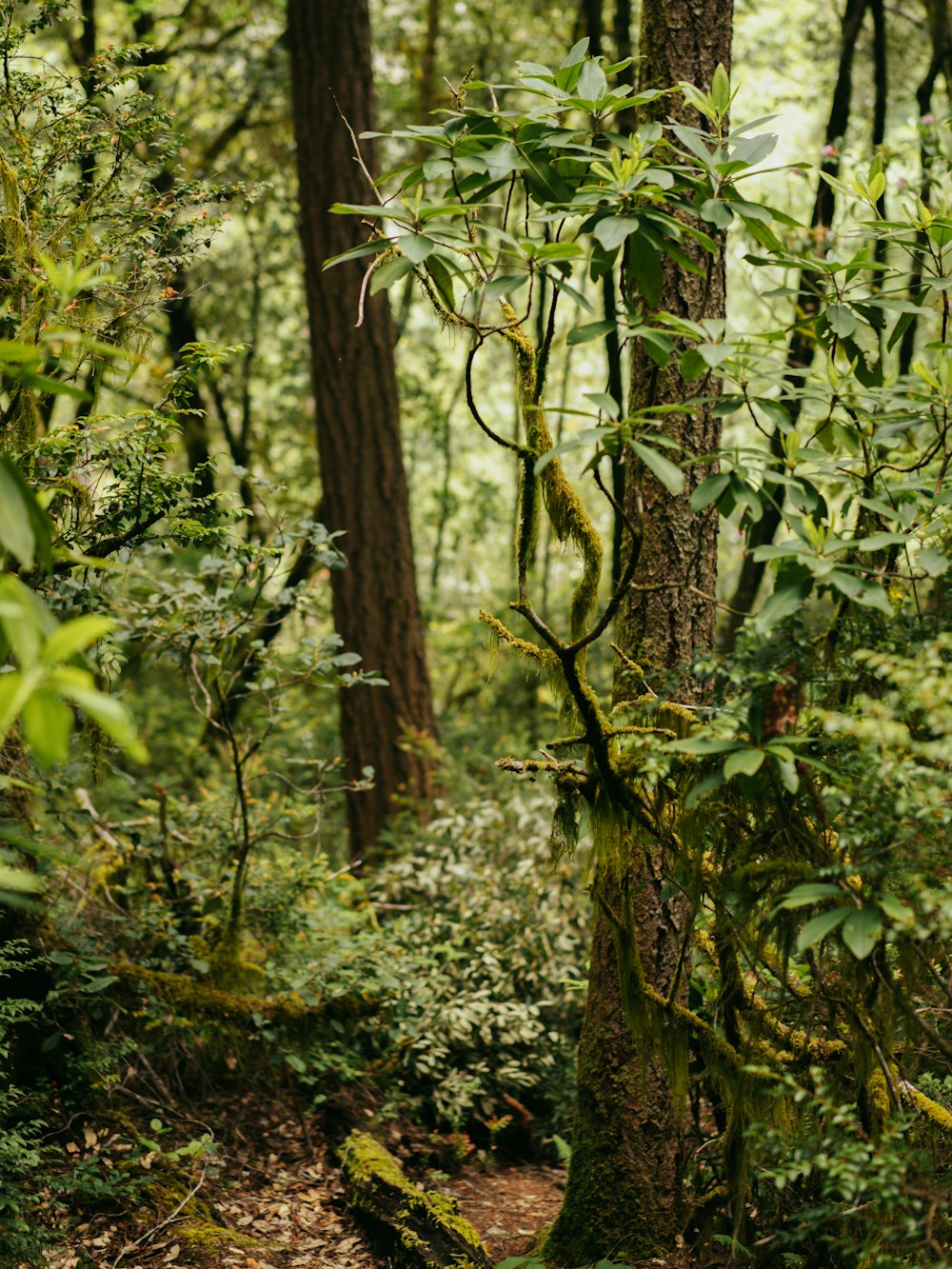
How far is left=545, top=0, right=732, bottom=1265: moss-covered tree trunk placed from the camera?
2938 millimetres

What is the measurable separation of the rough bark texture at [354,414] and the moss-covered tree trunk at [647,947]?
364 cm

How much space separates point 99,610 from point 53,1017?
1461 millimetres

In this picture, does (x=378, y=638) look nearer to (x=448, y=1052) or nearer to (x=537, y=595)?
(x=448, y=1052)

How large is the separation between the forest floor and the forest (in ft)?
0.06

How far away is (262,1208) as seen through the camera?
3611 millimetres

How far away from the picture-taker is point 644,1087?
290 centimetres

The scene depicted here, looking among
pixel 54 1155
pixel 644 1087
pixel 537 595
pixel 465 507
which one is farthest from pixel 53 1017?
pixel 465 507

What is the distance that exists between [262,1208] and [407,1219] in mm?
628

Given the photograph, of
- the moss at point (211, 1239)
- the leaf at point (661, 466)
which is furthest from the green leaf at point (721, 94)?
the moss at point (211, 1239)

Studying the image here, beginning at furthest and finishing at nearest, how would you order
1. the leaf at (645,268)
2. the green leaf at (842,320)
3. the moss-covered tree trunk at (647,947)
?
the moss-covered tree trunk at (647,947)
the green leaf at (842,320)
the leaf at (645,268)

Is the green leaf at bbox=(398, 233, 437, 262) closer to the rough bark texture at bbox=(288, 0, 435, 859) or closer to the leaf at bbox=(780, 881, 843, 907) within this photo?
the leaf at bbox=(780, 881, 843, 907)

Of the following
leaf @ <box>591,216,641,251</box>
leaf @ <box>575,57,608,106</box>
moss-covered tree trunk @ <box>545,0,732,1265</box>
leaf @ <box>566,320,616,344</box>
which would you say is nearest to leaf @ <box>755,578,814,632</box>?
leaf @ <box>566,320,616,344</box>

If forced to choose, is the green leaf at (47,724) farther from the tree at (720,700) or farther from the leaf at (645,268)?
the leaf at (645,268)

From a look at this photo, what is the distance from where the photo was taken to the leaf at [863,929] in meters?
1.65
